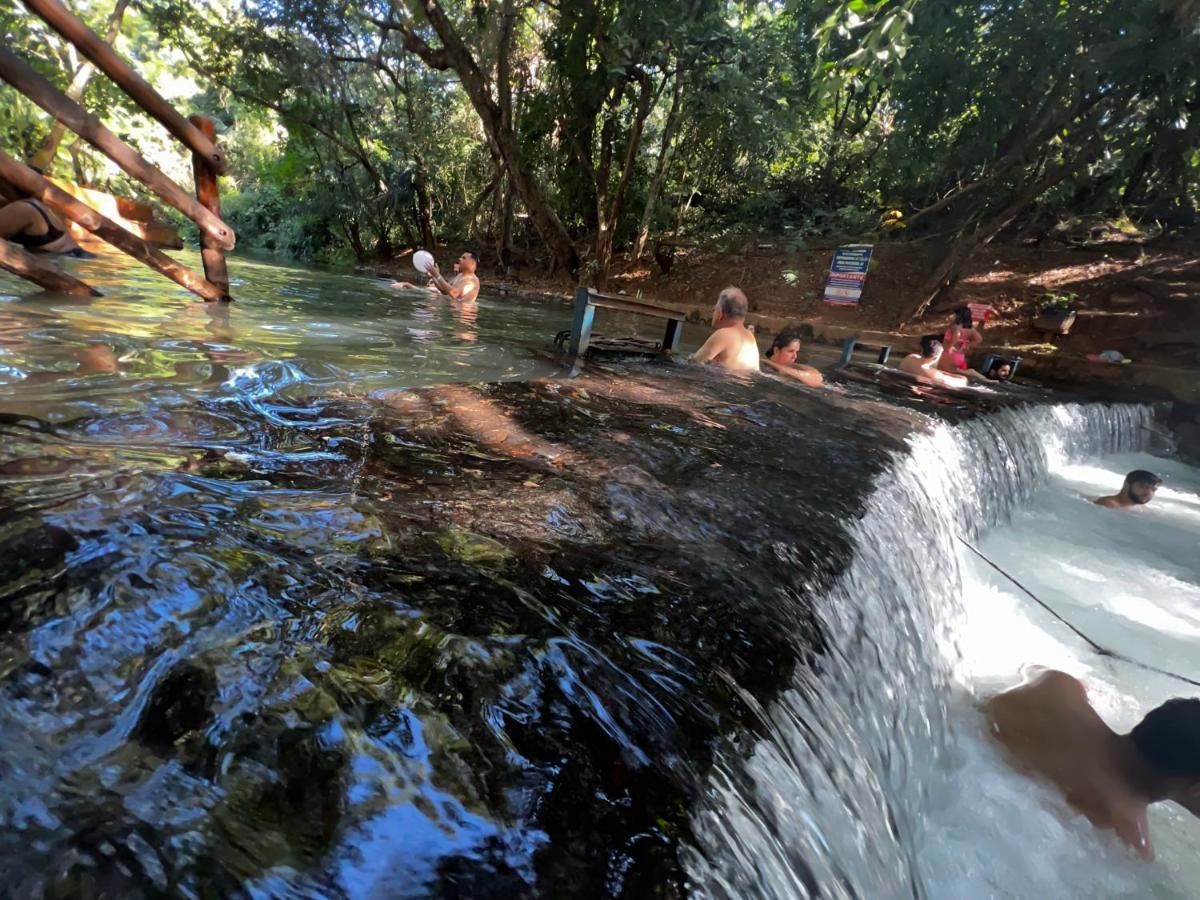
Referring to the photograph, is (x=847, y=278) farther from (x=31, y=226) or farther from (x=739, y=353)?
(x=31, y=226)

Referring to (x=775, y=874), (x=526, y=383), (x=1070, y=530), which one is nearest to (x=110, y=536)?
(x=775, y=874)

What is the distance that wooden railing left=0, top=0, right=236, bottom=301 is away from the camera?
4125 mm

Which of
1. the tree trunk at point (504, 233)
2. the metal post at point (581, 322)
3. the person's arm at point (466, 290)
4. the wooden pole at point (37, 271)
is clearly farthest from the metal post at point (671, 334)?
the tree trunk at point (504, 233)

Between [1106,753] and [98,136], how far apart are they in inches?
287

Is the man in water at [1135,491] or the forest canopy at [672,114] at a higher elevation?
the forest canopy at [672,114]

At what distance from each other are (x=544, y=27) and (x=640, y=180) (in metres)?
4.61

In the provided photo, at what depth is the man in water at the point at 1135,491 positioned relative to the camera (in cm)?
583

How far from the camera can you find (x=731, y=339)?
6.26m

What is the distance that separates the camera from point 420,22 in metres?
14.6

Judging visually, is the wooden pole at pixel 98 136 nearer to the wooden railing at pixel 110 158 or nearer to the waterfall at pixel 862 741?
the wooden railing at pixel 110 158

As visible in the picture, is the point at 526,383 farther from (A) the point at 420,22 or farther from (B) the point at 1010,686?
(A) the point at 420,22

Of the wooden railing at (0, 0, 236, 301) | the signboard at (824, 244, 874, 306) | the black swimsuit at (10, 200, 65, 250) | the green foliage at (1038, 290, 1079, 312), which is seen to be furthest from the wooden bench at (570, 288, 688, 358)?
the green foliage at (1038, 290, 1079, 312)

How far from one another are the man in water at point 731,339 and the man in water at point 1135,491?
385cm

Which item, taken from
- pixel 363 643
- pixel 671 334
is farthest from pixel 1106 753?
pixel 671 334
